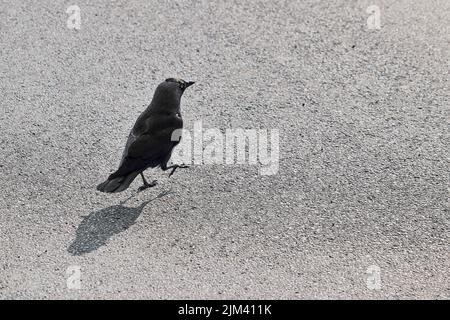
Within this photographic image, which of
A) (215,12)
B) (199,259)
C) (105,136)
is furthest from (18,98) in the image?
(199,259)

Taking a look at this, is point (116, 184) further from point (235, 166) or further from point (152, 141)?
point (235, 166)

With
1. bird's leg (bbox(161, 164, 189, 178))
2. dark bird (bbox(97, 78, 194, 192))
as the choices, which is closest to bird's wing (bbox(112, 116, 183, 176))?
dark bird (bbox(97, 78, 194, 192))

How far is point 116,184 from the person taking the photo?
6.50 m

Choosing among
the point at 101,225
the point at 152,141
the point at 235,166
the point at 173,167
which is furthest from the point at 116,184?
the point at 235,166

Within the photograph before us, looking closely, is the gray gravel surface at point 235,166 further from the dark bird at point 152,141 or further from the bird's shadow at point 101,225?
the dark bird at point 152,141

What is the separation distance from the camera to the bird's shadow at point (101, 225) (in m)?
6.39

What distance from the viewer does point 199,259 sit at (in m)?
6.25

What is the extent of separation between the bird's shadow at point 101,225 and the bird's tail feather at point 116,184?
0.30m

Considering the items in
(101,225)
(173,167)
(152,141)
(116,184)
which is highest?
(152,141)

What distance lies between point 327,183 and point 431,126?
139 centimetres

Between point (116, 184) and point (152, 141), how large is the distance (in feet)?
1.63

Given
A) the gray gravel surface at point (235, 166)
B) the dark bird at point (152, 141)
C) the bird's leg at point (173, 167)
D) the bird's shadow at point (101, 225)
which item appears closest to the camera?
the gray gravel surface at point (235, 166)

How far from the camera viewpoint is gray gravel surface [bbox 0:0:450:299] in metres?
6.16

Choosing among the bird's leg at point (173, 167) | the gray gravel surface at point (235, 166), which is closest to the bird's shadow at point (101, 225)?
the gray gravel surface at point (235, 166)
